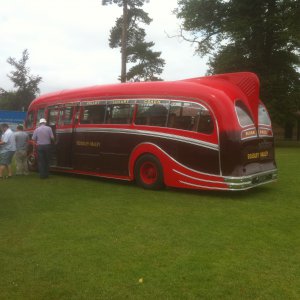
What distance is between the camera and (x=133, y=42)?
35906 millimetres

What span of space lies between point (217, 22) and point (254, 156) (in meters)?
25.0

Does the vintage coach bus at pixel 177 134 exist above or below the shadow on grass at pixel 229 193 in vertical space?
above

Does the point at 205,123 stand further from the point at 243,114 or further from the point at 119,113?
the point at 119,113

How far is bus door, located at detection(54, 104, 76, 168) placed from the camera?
560 inches

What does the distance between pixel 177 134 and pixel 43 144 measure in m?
4.66

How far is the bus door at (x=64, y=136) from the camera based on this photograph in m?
14.2

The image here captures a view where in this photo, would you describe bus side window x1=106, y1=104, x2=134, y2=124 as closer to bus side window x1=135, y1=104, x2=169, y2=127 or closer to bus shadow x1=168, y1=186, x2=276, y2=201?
bus side window x1=135, y1=104, x2=169, y2=127

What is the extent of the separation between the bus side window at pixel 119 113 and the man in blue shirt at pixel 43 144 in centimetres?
202

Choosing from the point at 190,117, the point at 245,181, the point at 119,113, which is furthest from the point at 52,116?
the point at 245,181

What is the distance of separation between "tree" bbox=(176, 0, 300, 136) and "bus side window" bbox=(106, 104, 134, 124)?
20.6 metres

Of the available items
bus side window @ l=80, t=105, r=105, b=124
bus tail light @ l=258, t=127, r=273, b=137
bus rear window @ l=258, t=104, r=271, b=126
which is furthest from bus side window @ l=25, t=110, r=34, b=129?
bus tail light @ l=258, t=127, r=273, b=137

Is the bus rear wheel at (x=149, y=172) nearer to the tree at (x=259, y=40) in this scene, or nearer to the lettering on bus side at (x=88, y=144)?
the lettering on bus side at (x=88, y=144)

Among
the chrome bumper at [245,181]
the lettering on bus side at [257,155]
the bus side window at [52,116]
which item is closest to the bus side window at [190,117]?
the lettering on bus side at [257,155]

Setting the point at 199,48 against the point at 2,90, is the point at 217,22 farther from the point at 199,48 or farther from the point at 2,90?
the point at 2,90
